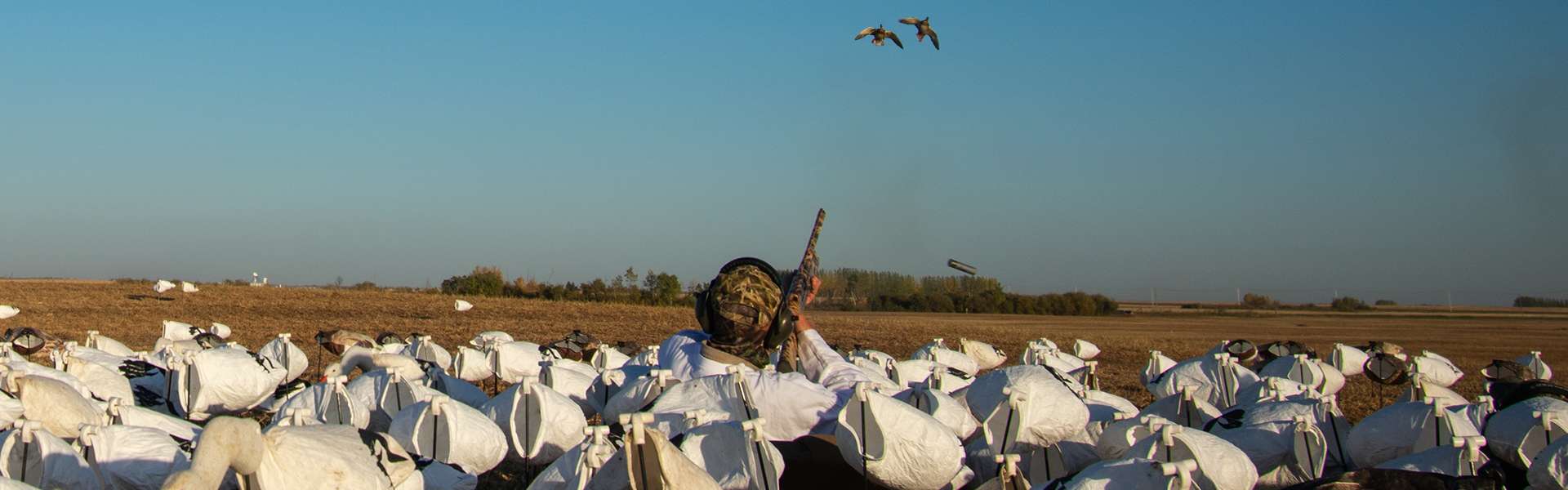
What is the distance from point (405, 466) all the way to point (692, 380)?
1.56 meters

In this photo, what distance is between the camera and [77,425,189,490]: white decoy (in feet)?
17.2

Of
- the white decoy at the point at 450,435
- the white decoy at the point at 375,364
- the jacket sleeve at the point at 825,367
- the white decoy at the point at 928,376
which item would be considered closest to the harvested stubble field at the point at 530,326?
the white decoy at the point at 928,376

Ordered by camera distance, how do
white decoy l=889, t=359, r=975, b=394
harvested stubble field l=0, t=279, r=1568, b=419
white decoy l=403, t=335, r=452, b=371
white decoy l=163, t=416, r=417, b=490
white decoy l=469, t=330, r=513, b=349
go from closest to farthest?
1. white decoy l=163, t=416, r=417, b=490
2. white decoy l=889, t=359, r=975, b=394
3. white decoy l=469, t=330, r=513, b=349
4. white decoy l=403, t=335, r=452, b=371
5. harvested stubble field l=0, t=279, r=1568, b=419

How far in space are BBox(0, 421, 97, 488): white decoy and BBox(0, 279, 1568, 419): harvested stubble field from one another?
13.0 meters

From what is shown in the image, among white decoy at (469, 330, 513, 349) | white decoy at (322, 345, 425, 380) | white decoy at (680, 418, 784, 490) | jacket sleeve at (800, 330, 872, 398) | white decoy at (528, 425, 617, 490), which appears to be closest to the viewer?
white decoy at (528, 425, 617, 490)

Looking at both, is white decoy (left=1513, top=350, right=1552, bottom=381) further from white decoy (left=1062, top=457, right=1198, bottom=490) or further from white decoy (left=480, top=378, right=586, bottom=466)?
white decoy (left=480, top=378, right=586, bottom=466)

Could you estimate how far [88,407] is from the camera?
667cm

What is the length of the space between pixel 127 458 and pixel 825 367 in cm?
354

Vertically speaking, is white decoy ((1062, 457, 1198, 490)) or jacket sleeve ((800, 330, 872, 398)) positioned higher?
jacket sleeve ((800, 330, 872, 398))

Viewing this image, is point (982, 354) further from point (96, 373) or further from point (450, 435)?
point (450, 435)

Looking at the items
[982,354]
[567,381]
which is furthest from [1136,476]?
[982,354]

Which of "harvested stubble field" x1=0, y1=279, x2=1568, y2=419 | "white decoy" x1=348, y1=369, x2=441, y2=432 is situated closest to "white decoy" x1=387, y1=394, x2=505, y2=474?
"white decoy" x1=348, y1=369, x2=441, y2=432

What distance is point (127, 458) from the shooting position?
5.30 metres

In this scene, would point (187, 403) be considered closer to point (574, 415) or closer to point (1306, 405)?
point (574, 415)
